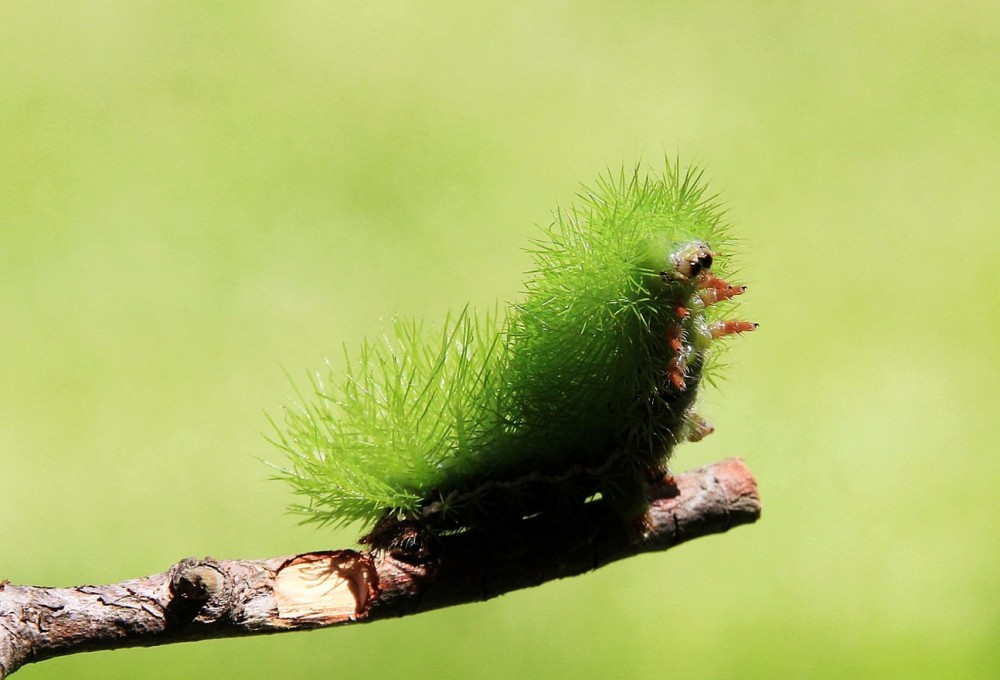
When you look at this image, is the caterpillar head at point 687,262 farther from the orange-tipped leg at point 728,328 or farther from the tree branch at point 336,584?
the tree branch at point 336,584

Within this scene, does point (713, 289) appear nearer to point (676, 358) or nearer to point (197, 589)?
point (676, 358)

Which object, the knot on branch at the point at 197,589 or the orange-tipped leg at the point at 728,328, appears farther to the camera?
the orange-tipped leg at the point at 728,328

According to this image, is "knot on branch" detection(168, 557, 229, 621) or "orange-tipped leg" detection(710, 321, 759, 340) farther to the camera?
"orange-tipped leg" detection(710, 321, 759, 340)

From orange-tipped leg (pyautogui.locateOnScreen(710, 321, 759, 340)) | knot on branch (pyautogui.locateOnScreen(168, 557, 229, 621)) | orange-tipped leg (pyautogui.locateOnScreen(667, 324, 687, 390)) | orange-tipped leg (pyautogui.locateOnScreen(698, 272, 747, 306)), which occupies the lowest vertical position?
knot on branch (pyautogui.locateOnScreen(168, 557, 229, 621))

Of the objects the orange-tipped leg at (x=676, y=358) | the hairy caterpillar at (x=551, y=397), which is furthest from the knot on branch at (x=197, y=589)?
A: the orange-tipped leg at (x=676, y=358)

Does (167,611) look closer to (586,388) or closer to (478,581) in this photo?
(478,581)

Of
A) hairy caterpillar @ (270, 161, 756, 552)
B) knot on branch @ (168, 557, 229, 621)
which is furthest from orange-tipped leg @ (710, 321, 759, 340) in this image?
knot on branch @ (168, 557, 229, 621)

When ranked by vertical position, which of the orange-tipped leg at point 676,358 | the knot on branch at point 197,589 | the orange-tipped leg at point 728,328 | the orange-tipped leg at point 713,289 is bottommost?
the knot on branch at point 197,589

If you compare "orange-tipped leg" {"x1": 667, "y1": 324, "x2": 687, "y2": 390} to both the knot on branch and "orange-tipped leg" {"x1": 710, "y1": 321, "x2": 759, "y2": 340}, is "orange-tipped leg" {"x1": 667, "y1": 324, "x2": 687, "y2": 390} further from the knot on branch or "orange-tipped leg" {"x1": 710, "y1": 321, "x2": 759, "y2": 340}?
the knot on branch
